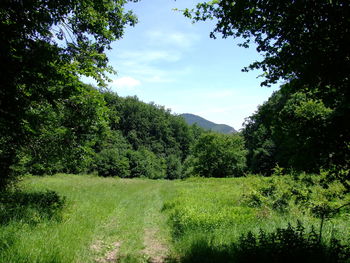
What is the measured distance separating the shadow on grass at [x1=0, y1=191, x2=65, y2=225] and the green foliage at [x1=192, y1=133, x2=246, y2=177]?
48137 millimetres

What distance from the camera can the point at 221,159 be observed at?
57.2 meters

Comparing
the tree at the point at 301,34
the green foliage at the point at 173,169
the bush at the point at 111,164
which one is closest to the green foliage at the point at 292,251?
the tree at the point at 301,34

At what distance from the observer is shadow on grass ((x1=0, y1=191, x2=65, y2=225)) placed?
7.75 m

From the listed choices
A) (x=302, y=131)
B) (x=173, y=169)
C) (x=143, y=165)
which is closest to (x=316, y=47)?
(x=302, y=131)

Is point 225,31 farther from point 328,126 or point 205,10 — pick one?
point 328,126

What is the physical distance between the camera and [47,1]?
565cm

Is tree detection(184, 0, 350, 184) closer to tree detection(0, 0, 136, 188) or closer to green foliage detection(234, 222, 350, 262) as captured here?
green foliage detection(234, 222, 350, 262)

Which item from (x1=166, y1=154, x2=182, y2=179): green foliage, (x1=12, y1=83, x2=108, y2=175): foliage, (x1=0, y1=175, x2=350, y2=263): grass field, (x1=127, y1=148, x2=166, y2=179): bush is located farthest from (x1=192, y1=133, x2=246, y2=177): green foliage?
(x1=12, y1=83, x2=108, y2=175): foliage

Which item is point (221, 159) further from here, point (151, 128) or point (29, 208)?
point (151, 128)

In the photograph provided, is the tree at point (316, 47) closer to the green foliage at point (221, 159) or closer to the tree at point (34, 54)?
the tree at point (34, 54)

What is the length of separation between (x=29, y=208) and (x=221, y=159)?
51.3m

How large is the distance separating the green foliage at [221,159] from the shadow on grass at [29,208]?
4814 centimetres

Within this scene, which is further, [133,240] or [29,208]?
[29,208]

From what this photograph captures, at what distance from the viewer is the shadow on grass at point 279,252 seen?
497 centimetres
